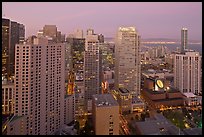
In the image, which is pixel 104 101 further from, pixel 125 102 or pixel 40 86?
pixel 125 102

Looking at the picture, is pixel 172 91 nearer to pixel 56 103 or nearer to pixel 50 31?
pixel 56 103

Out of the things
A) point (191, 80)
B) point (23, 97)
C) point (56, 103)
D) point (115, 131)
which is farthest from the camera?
point (191, 80)

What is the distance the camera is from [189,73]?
7.00m

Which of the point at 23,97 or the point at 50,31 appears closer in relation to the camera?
the point at 23,97

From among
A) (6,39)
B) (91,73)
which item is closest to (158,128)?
(91,73)

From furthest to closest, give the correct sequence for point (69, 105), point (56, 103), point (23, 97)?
point (69, 105), point (56, 103), point (23, 97)

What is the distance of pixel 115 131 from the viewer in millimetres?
3316

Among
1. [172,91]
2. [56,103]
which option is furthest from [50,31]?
[56,103]

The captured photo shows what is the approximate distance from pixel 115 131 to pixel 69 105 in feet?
4.58

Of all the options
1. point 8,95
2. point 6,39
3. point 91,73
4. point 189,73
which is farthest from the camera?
point 6,39

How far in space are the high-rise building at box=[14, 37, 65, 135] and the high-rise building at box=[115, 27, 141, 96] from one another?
293 cm

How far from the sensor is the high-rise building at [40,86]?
362cm

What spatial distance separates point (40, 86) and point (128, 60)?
147 inches

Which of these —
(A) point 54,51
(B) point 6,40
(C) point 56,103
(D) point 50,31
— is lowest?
(C) point 56,103
